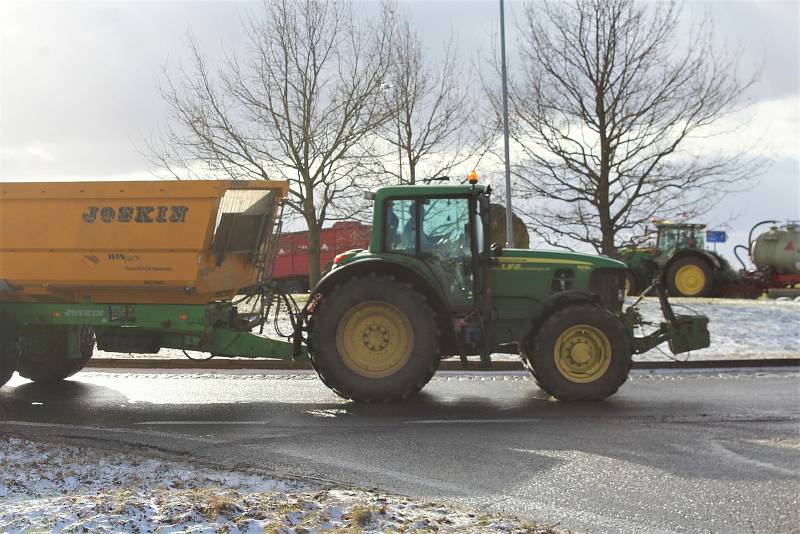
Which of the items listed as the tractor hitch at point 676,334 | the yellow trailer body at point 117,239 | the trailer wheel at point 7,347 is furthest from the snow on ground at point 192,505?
the tractor hitch at point 676,334

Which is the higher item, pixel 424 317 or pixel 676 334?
pixel 424 317

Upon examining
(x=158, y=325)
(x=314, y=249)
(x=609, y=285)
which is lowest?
(x=158, y=325)

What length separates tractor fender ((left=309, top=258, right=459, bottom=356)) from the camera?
9289 mm

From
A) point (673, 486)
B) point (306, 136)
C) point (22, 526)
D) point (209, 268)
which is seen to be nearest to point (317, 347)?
point (209, 268)

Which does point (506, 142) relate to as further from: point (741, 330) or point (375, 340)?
point (375, 340)

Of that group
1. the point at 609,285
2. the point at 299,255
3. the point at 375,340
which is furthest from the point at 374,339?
the point at 299,255

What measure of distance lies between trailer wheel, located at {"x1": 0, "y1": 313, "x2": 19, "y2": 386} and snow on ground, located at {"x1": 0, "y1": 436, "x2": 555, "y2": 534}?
385 cm

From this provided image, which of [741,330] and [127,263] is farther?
[741,330]

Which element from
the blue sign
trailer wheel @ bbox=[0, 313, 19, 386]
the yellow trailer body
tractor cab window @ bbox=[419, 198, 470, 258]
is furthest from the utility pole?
trailer wheel @ bbox=[0, 313, 19, 386]

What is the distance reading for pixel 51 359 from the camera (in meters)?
10.8

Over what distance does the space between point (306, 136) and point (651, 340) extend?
1151 cm

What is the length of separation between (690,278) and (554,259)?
1438 centimetres

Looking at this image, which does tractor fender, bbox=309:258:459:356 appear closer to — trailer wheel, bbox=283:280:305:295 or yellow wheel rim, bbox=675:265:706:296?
yellow wheel rim, bbox=675:265:706:296

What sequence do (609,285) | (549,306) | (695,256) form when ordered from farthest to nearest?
(695,256)
(609,285)
(549,306)
